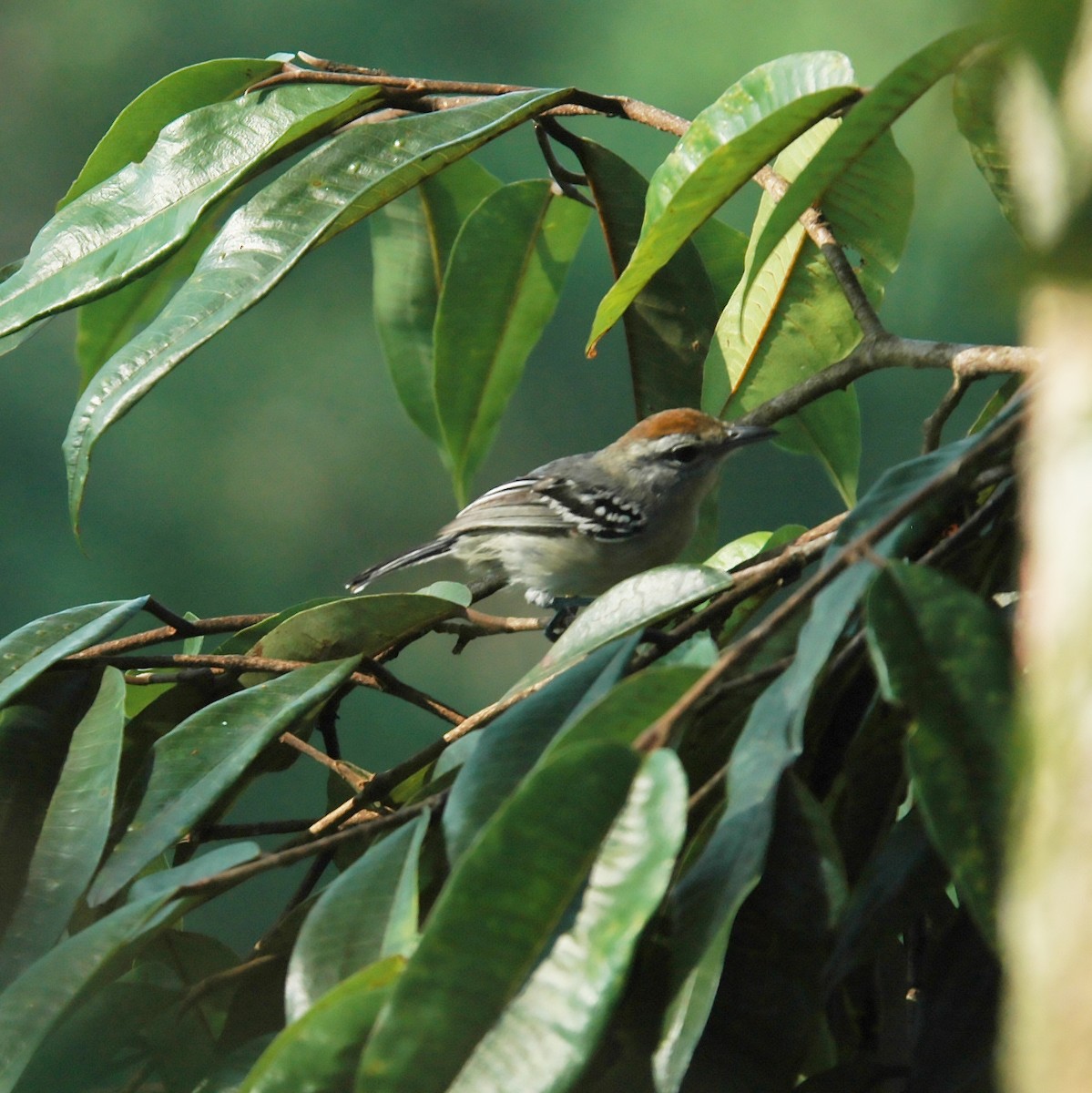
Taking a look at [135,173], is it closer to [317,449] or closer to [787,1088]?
[787,1088]

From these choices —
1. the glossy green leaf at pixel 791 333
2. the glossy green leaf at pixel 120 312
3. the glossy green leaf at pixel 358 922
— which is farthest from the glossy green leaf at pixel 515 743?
the glossy green leaf at pixel 120 312

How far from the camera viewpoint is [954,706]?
556 mm

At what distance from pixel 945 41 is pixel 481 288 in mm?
764

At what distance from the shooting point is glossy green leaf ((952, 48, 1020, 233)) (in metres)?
0.86

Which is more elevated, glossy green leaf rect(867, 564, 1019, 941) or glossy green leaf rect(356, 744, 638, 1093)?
glossy green leaf rect(867, 564, 1019, 941)

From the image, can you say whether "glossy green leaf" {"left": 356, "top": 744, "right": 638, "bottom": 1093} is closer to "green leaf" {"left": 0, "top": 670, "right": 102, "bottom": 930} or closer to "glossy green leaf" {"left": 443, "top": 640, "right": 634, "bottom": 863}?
"glossy green leaf" {"left": 443, "top": 640, "right": 634, "bottom": 863}

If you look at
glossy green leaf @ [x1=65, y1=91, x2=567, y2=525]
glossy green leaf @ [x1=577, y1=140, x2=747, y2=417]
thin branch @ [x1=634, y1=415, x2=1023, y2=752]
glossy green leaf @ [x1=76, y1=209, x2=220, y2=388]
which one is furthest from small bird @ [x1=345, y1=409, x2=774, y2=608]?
thin branch @ [x1=634, y1=415, x2=1023, y2=752]

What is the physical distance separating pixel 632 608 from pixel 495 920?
0.35 meters

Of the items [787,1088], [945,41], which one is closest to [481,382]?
[945,41]

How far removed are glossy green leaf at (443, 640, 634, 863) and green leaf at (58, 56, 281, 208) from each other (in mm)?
837

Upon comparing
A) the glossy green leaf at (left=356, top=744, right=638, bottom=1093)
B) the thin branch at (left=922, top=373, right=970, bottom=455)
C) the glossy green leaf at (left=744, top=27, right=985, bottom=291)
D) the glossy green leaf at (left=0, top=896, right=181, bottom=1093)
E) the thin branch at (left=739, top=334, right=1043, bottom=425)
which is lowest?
the glossy green leaf at (left=0, top=896, right=181, bottom=1093)

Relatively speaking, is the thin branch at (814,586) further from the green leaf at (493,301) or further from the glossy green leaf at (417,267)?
the glossy green leaf at (417,267)

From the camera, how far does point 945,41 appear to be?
79cm

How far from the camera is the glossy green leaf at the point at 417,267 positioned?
1.65m
